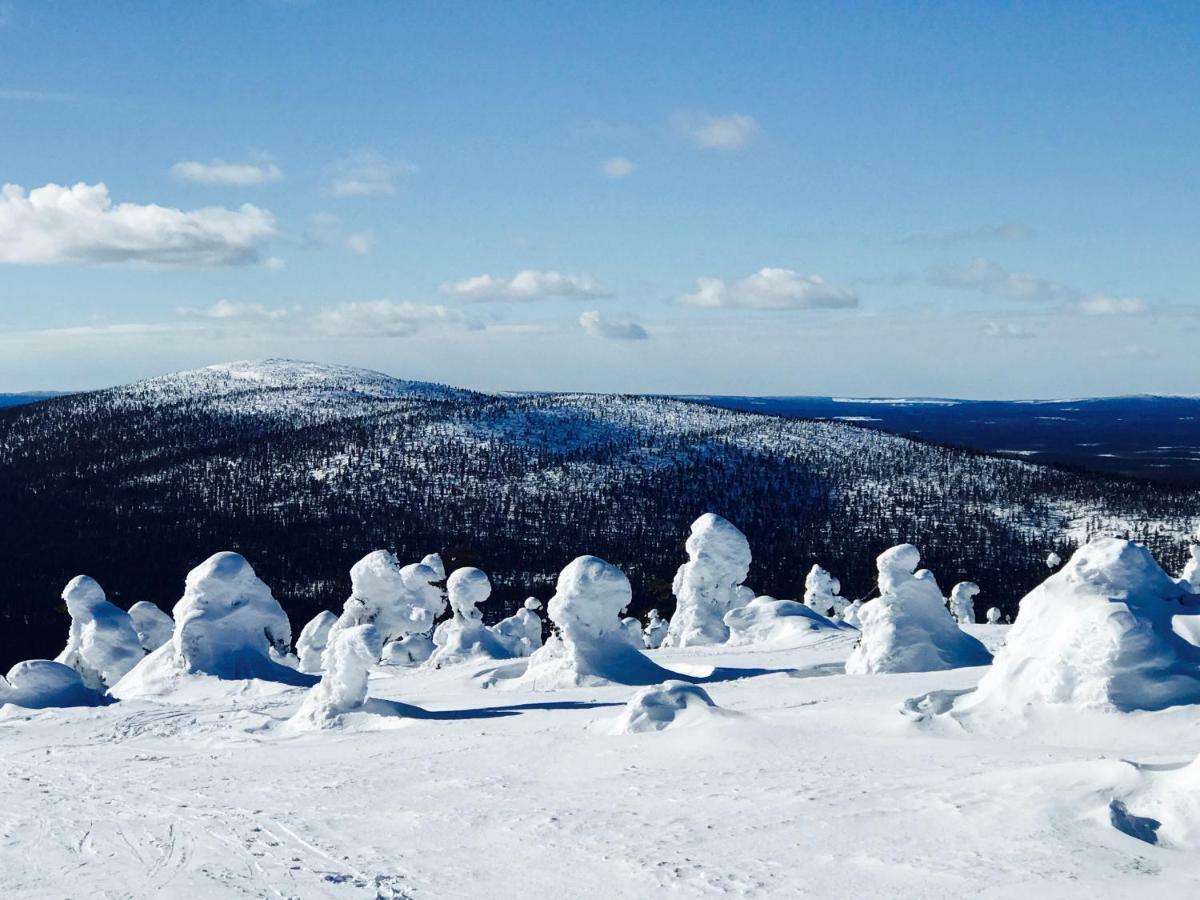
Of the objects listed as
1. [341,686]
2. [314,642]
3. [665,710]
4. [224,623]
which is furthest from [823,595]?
[665,710]

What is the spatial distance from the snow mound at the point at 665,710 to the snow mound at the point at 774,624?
18891mm

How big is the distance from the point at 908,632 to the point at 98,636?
102 ft

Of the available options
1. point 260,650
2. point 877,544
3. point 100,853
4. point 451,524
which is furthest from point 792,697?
point 451,524

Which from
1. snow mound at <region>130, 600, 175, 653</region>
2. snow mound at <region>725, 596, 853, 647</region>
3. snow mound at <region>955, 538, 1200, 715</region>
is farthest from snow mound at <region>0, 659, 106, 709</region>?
snow mound at <region>955, 538, 1200, 715</region>

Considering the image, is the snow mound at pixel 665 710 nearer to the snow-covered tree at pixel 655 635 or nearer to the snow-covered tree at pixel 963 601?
the snow-covered tree at pixel 655 635

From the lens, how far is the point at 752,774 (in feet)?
56.1

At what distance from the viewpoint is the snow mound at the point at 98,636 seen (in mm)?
39750

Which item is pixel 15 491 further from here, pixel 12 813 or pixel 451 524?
pixel 12 813

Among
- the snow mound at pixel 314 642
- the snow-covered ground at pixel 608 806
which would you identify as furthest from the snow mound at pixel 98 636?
the snow-covered ground at pixel 608 806

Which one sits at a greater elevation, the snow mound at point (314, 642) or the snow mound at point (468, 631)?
the snow mound at point (468, 631)

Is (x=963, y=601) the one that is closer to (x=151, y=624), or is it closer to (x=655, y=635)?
(x=655, y=635)

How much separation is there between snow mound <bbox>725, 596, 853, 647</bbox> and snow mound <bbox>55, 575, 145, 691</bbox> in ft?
Result: 78.6

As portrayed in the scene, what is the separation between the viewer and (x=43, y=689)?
29047 millimetres

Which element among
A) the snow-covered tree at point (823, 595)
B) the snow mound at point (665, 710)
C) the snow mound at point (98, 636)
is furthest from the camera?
the snow-covered tree at point (823, 595)
